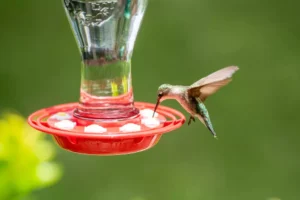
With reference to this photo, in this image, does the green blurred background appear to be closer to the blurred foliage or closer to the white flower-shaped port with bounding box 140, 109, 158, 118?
the blurred foliage

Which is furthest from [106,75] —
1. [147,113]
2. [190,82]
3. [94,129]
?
[190,82]

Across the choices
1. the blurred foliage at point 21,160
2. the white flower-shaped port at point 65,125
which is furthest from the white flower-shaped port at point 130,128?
the blurred foliage at point 21,160

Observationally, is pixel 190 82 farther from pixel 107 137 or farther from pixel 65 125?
pixel 107 137

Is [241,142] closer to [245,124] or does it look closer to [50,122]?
[245,124]

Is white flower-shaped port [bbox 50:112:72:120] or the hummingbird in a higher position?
the hummingbird

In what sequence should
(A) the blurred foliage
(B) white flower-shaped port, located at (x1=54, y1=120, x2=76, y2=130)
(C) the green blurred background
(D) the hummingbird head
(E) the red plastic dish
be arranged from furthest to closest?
(C) the green blurred background < (A) the blurred foliage < (D) the hummingbird head < (B) white flower-shaped port, located at (x1=54, y1=120, x2=76, y2=130) < (E) the red plastic dish

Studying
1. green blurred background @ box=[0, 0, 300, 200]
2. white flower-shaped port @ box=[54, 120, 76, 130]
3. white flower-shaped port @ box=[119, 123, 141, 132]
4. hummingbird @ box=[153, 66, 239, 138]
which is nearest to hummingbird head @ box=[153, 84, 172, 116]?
hummingbird @ box=[153, 66, 239, 138]
